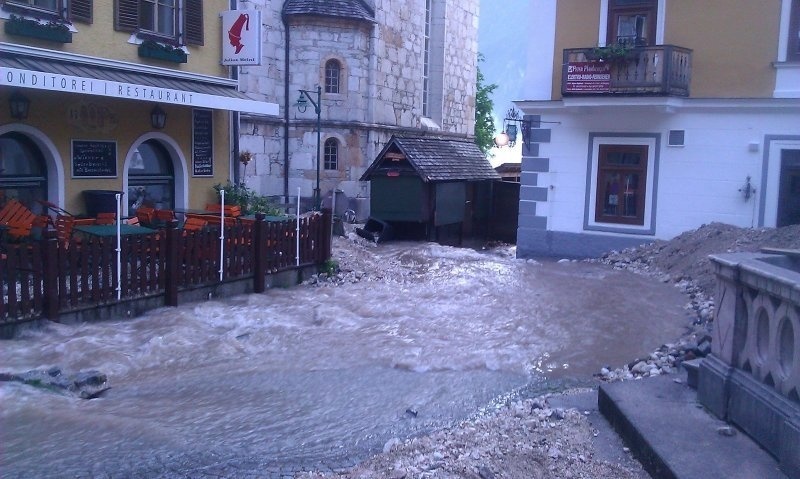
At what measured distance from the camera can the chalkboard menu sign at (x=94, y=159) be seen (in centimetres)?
1362

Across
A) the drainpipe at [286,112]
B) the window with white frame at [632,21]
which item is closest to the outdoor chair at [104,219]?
the window with white frame at [632,21]

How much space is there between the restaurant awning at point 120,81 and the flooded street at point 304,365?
3.70m

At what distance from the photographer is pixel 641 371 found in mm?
8125

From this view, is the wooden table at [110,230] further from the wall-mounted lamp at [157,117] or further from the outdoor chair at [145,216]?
the wall-mounted lamp at [157,117]

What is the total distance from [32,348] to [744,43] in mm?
14422

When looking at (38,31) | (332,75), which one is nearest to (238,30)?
(38,31)

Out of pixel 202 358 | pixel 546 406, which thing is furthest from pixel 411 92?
pixel 546 406

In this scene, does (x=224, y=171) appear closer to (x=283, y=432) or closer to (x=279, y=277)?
(x=279, y=277)

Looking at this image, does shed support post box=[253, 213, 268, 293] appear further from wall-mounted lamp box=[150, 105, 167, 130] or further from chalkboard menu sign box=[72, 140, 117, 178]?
wall-mounted lamp box=[150, 105, 167, 130]

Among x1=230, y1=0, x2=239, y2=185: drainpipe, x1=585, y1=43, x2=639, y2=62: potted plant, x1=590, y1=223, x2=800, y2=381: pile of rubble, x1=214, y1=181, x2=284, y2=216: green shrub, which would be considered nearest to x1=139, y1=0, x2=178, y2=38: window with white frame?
x1=230, y1=0, x2=239, y2=185: drainpipe

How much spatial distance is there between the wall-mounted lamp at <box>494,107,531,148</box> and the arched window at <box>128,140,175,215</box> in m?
7.87

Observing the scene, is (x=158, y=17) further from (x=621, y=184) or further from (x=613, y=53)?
(x=621, y=184)

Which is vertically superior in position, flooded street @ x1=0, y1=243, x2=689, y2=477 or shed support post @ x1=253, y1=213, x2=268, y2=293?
shed support post @ x1=253, y1=213, x2=268, y2=293

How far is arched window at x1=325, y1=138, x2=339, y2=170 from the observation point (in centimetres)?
2530
